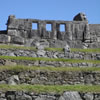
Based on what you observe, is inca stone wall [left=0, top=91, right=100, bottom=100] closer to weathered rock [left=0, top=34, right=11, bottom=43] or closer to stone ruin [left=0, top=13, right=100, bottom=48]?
weathered rock [left=0, top=34, right=11, bottom=43]

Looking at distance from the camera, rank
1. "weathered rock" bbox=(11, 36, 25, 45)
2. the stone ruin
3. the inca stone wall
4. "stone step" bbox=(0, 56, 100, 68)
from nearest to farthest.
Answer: the inca stone wall → "stone step" bbox=(0, 56, 100, 68) → "weathered rock" bbox=(11, 36, 25, 45) → the stone ruin

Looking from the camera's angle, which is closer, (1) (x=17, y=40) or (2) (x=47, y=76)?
(2) (x=47, y=76)

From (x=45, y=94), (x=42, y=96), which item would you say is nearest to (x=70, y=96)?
(x=45, y=94)

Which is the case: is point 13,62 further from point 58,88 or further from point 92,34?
point 92,34

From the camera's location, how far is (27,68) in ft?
50.3

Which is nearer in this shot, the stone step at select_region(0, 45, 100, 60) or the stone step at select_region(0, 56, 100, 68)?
the stone step at select_region(0, 56, 100, 68)

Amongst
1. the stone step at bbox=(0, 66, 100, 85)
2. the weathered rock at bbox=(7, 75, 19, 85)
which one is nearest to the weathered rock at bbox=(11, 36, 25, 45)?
the stone step at bbox=(0, 66, 100, 85)

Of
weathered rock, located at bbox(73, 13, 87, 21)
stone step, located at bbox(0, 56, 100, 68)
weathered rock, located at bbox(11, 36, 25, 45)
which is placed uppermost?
weathered rock, located at bbox(73, 13, 87, 21)

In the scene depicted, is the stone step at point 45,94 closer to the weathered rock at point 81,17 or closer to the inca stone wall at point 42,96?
the inca stone wall at point 42,96

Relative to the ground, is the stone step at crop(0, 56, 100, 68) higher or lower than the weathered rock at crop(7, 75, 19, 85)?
higher

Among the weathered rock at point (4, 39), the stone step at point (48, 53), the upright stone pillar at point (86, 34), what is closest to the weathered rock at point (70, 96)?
the stone step at point (48, 53)

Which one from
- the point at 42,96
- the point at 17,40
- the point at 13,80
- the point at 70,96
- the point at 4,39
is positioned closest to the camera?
the point at 42,96

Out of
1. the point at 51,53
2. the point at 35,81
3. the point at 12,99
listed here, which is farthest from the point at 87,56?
the point at 12,99

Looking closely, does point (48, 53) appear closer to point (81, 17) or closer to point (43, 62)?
point (43, 62)
